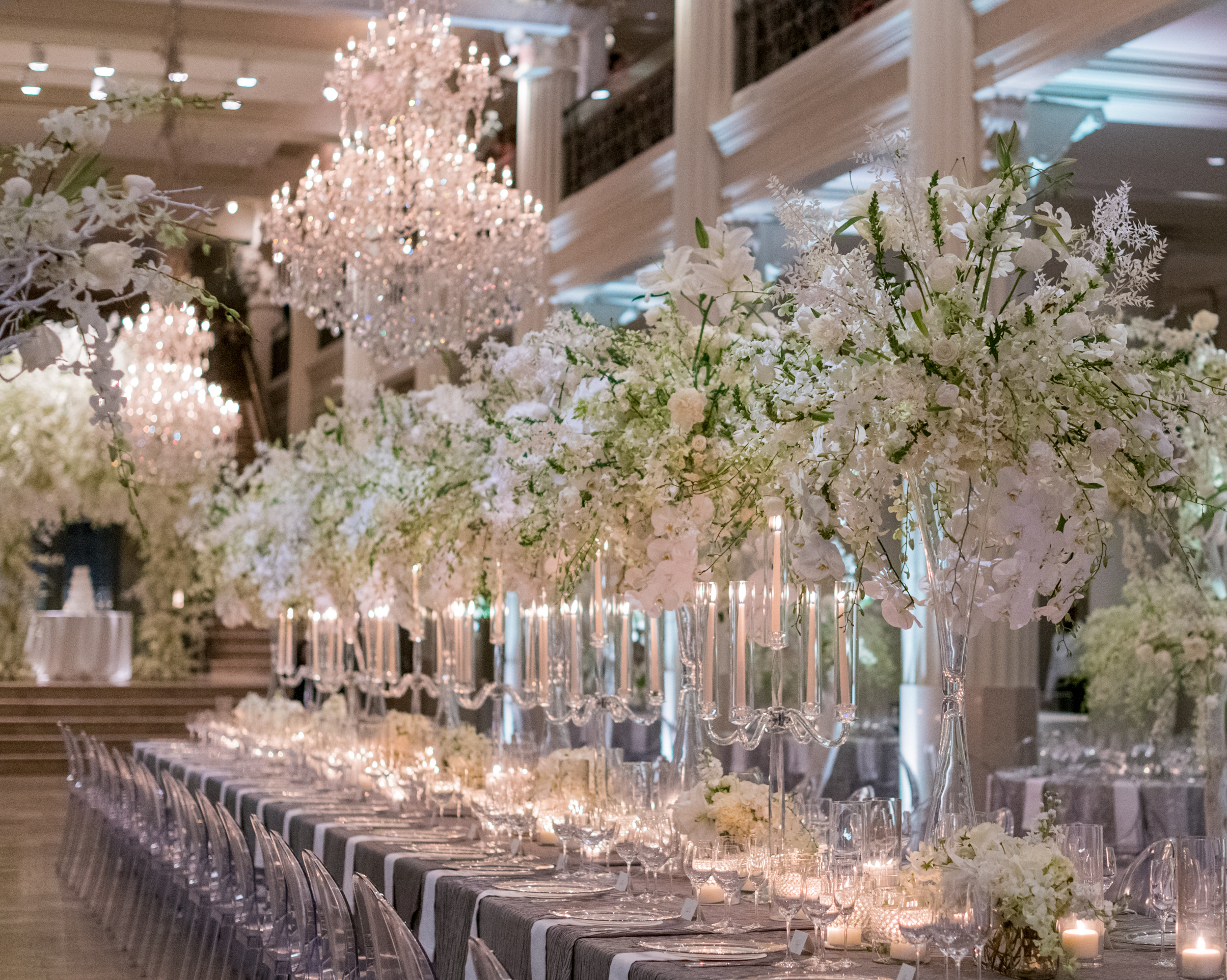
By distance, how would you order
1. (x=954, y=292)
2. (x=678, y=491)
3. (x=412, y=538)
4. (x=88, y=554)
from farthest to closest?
(x=88, y=554), (x=412, y=538), (x=678, y=491), (x=954, y=292)

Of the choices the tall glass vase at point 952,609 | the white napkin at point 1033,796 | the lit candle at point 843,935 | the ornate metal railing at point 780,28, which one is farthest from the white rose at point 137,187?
the ornate metal railing at point 780,28

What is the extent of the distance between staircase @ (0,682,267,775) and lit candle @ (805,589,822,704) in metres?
14.0

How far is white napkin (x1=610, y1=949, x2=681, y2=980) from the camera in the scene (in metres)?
3.16

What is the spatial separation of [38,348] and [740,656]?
2.01 metres

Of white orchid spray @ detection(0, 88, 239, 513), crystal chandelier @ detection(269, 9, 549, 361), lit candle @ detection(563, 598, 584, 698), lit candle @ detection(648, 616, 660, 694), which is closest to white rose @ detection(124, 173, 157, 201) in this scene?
white orchid spray @ detection(0, 88, 239, 513)

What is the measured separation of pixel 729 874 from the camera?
346 centimetres

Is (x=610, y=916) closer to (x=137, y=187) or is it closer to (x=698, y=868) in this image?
(x=698, y=868)

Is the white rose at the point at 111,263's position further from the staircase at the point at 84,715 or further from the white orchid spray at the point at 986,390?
the staircase at the point at 84,715

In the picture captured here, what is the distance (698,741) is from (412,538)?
103 inches

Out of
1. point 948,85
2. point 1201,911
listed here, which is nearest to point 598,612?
point 1201,911

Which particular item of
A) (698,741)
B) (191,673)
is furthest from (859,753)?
(191,673)

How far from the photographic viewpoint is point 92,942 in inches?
317

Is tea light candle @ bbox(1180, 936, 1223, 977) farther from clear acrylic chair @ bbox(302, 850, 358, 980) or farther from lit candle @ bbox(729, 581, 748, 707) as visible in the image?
clear acrylic chair @ bbox(302, 850, 358, 980)

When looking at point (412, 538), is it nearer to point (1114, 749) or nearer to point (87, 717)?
point (1114, 749)
